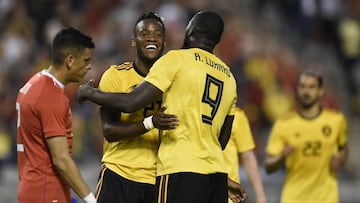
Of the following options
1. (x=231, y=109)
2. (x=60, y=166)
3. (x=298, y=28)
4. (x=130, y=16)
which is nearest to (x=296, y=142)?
(x=231, y=109)

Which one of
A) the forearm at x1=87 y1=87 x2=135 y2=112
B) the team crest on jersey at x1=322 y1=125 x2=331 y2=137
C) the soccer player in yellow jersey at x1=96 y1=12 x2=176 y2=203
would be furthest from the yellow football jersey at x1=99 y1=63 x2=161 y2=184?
the team crest on jersey at x1=322 y1=125 x2=331 y2=137

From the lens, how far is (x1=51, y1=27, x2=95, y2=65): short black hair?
26.3 ft

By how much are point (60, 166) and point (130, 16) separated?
10.5 metres

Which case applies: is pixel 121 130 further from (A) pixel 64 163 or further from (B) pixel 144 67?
(B) pixel 144 67

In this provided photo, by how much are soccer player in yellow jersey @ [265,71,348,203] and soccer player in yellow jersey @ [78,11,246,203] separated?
3.25 m

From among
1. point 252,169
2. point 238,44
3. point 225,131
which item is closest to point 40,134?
point 225,131

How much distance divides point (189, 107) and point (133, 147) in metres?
0.70

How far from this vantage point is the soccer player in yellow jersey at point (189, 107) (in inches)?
294

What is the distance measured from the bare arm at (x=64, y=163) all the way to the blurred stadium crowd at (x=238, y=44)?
293 inches

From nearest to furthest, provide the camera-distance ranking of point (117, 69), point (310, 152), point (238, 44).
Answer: point (117, 69) → point (310, 152) → point (238, 44)

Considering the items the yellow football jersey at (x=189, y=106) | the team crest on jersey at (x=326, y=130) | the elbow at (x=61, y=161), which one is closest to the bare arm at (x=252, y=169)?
the team crest on jersey at (x=326, y=130)

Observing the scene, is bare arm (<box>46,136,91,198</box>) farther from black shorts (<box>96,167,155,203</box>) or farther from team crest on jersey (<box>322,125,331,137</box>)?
team crest on jersey (<box>322,125,331,137</box>)

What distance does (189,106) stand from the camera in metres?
7.54

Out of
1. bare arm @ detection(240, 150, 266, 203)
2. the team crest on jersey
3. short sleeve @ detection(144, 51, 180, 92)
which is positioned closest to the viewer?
short sleeve @ detection(144, 51, 180, 92)
